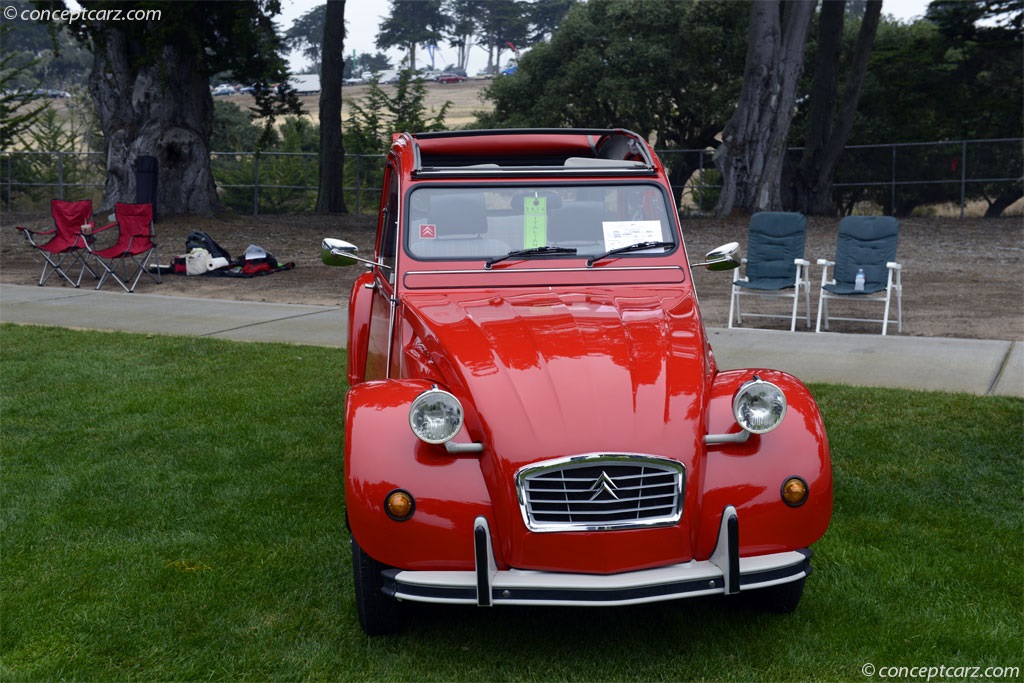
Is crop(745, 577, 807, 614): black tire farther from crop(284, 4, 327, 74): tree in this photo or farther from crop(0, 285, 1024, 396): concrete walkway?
crop(284, 4, 327, 74): tree

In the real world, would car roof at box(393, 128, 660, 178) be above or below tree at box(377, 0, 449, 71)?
below

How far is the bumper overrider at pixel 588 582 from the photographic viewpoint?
140 inches

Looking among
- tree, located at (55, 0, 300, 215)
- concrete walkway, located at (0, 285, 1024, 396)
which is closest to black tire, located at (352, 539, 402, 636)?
concrete walkway, located at (0, 285, 1024, 396)

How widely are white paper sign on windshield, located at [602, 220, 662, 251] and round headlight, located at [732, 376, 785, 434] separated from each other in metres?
1.48

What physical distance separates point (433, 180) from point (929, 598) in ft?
10.2

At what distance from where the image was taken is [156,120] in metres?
21.5

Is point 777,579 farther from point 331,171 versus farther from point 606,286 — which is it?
point 331,171

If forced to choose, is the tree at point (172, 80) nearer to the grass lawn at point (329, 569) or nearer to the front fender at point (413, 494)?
the grass lawn at point (329, 569)

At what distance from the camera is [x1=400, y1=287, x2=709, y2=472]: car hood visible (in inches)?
148

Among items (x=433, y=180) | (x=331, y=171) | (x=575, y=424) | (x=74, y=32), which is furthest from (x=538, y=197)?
(x=331, y=171)

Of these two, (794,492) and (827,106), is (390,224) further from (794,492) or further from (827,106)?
(827,106)

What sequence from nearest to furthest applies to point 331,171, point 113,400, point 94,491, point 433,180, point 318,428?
point 433,180, point 94,491, point 318,428, point 113,400, point 331,171

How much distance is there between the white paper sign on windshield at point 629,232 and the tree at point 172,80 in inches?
683

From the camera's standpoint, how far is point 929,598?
4.43 metres
